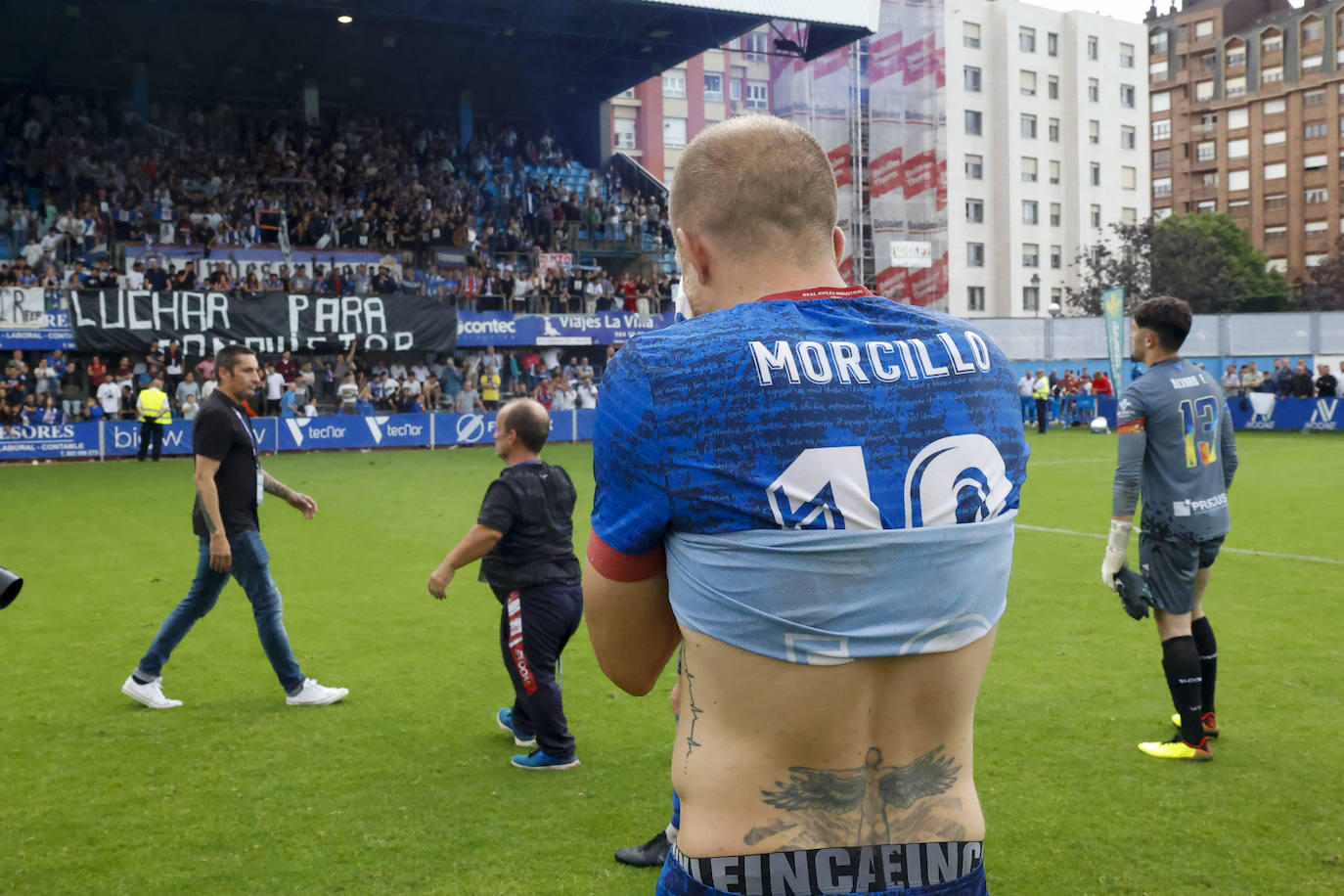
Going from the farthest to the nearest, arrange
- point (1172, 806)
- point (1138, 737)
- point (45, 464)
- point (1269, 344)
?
point (1269, 344) → point (45, 464) → point (1138, 737) → point (1172, 806)

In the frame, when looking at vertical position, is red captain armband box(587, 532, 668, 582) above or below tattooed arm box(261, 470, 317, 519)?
above

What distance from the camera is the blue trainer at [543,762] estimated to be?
5.78 m

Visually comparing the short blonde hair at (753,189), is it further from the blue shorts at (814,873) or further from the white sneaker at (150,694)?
the white sneaker at (150,694)

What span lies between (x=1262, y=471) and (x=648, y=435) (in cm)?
2097

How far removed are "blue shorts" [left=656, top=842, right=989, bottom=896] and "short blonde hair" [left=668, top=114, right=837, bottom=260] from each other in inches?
37.3

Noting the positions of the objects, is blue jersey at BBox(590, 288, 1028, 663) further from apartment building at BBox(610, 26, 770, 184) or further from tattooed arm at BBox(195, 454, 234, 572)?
apartment building at BBox(610, 26, 770, 184)

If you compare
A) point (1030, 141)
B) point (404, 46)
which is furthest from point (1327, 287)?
A: point (404, 46)

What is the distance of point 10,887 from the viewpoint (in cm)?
443

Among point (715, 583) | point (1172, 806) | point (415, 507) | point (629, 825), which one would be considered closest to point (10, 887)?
point (629, 825)

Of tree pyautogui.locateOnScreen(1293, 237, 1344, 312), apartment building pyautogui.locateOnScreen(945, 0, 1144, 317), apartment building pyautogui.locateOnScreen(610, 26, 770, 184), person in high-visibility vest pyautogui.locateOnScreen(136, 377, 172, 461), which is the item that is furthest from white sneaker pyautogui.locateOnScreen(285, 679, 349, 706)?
tree pyautogui.locateOnScreen(1293, 237, 1344, 312)

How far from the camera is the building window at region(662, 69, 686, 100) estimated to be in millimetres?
69250

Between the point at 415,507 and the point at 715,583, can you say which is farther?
the point at 415,507

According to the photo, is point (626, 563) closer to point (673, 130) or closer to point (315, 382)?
point (315, 382)

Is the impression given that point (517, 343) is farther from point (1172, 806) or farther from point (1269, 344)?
point (1172, 806)
